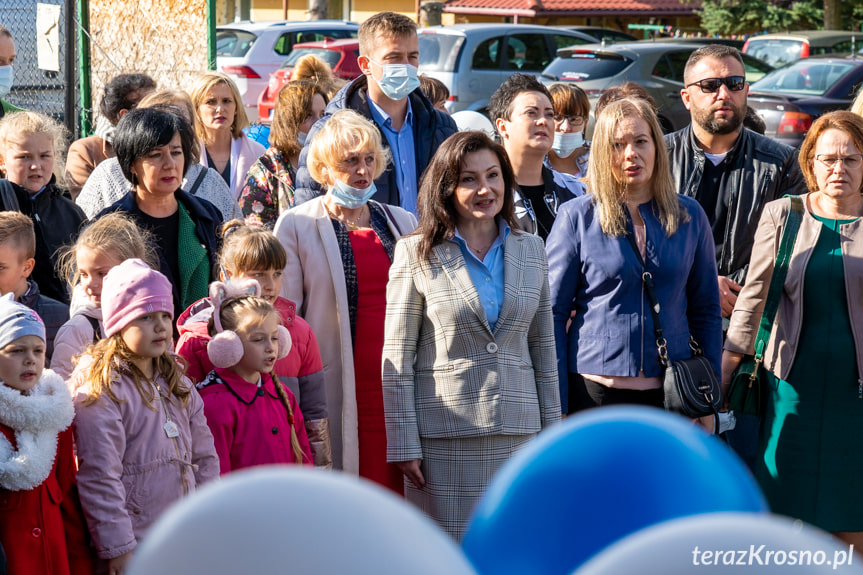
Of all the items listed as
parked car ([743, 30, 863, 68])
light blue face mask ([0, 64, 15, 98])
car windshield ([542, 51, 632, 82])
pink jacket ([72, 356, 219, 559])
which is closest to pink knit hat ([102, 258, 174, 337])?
pink jacket ([72, 356, 219, 559])

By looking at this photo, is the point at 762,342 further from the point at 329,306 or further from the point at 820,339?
the point at 329,306

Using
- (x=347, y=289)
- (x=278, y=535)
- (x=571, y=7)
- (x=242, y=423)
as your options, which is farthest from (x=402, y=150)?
(x=571, y=7)

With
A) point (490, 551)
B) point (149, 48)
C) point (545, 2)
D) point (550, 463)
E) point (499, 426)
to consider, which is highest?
point (545, 2)

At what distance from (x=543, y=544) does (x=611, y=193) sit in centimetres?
251

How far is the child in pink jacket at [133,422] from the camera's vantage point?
3.19 meters

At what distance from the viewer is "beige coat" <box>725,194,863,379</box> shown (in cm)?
416

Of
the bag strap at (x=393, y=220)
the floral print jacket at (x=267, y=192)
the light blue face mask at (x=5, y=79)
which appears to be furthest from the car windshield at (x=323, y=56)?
the bag strap at (x=393, y=220)

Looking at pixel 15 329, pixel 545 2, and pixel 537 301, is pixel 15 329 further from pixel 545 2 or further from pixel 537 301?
pixel 545 2

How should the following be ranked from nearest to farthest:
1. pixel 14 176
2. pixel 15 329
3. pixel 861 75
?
pixel 15 329
pixel 14 176
pixel 861 75

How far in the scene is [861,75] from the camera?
14531 mm

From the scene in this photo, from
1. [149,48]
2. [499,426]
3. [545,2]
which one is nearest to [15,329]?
[499,426]

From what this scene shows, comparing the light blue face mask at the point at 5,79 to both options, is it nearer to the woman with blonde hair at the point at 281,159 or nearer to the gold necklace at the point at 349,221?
the woman with blonde hair at the point at 281,159

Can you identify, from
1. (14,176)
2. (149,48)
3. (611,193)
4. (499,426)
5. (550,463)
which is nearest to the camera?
(550,463)

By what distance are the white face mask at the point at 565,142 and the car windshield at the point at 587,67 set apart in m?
9.25
